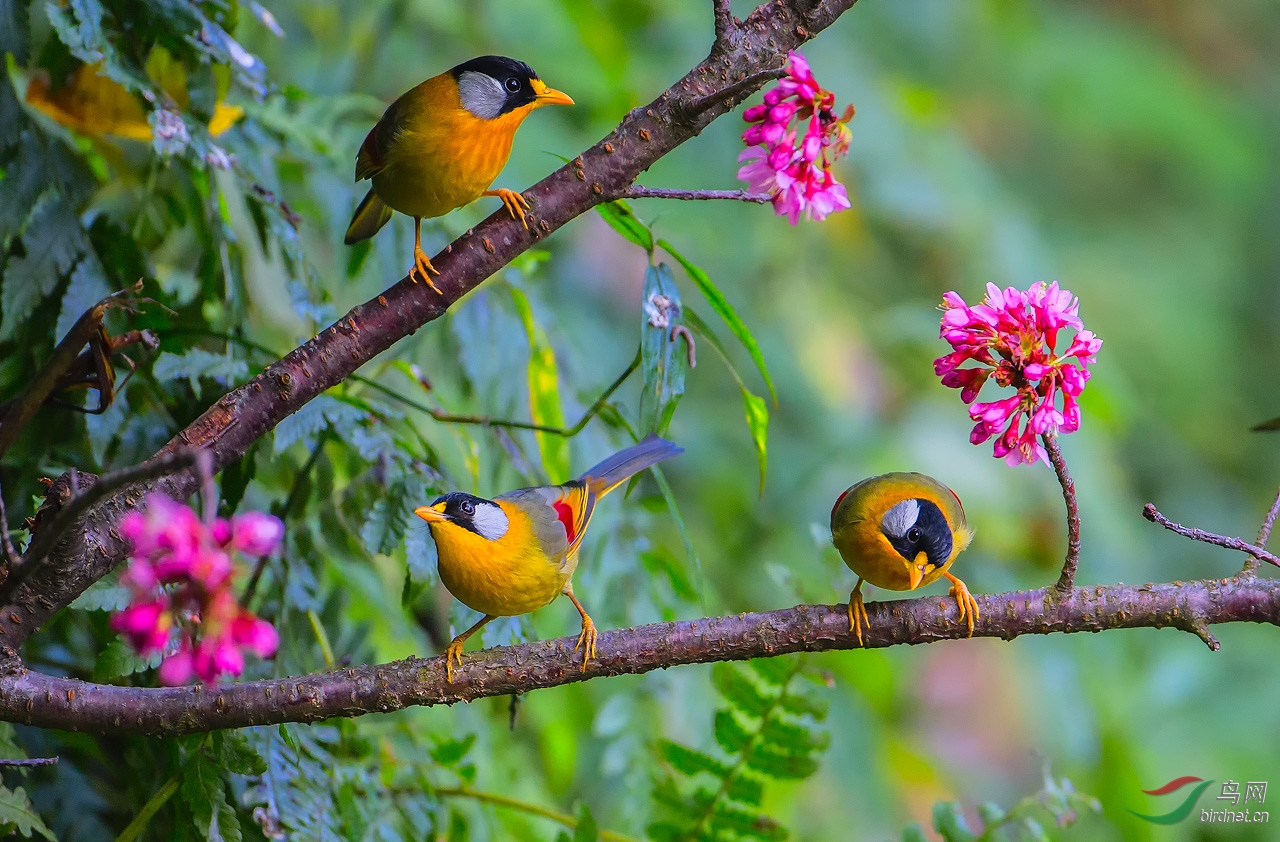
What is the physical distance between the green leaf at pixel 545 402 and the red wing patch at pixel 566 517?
1.05 ft

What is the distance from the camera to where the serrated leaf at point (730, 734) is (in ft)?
7.18

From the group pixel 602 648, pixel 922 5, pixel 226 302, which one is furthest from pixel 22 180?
pixel 922 5

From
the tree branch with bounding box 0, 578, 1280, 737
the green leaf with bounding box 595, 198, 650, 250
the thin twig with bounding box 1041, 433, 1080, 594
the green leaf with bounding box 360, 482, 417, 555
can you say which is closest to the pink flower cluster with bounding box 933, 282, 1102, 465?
the thin twig with bounding box 1041, 433, 1080, 594

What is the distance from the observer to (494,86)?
1.67 m

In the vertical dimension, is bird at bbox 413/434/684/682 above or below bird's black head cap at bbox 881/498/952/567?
below

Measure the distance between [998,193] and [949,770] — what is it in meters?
2.57

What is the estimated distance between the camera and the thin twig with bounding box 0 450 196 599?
75 centimetres

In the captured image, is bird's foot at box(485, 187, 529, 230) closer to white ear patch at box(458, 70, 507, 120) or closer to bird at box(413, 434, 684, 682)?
white ear patch at box(458, 70, 507, 120)

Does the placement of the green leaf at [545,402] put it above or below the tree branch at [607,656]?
above

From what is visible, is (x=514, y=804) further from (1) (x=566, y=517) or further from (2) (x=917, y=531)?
(2) (x=917, y=531)

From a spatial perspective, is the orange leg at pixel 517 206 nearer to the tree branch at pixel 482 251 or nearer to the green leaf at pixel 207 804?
the tree branch at pixel 482 251

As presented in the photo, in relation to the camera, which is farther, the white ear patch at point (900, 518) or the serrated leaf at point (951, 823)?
the serrated leaf at point (951, 823)

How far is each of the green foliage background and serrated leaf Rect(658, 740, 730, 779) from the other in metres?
0.02
